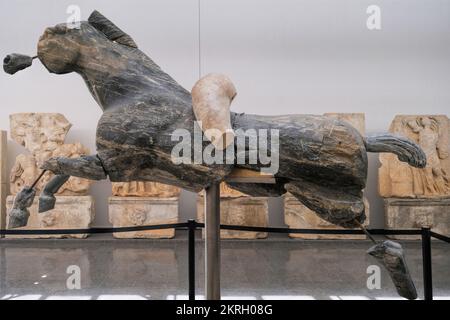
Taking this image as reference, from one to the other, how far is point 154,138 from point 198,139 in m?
0.20

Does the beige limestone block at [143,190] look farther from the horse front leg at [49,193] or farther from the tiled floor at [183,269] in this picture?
the horse front leg at [49,193]

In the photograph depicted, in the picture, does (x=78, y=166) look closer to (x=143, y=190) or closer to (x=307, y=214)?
(x=143, y=190)

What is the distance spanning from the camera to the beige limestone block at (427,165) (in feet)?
17.6

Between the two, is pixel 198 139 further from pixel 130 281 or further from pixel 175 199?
pixel 175 199

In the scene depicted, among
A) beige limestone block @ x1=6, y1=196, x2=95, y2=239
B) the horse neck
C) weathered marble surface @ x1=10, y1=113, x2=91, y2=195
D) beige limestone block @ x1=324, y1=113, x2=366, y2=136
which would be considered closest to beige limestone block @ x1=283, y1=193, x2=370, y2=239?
beige limestone block @ x1=324, y1=113, x2=366, y2=136

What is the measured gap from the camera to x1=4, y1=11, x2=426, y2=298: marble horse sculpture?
5.13ft

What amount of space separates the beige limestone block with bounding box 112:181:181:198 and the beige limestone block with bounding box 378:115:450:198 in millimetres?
3258

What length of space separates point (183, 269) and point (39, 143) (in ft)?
10.5

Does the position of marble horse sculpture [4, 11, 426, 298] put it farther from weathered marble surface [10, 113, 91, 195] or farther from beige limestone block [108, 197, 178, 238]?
weathered marble surface [10, 113, 91, 195]

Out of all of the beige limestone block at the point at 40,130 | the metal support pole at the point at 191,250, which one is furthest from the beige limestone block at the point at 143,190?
the metal support pole at the point at 191,250

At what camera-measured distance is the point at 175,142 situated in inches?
62.6

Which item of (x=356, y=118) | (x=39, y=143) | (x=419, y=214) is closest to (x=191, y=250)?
(x=356, y=118)

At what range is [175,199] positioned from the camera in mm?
5254
